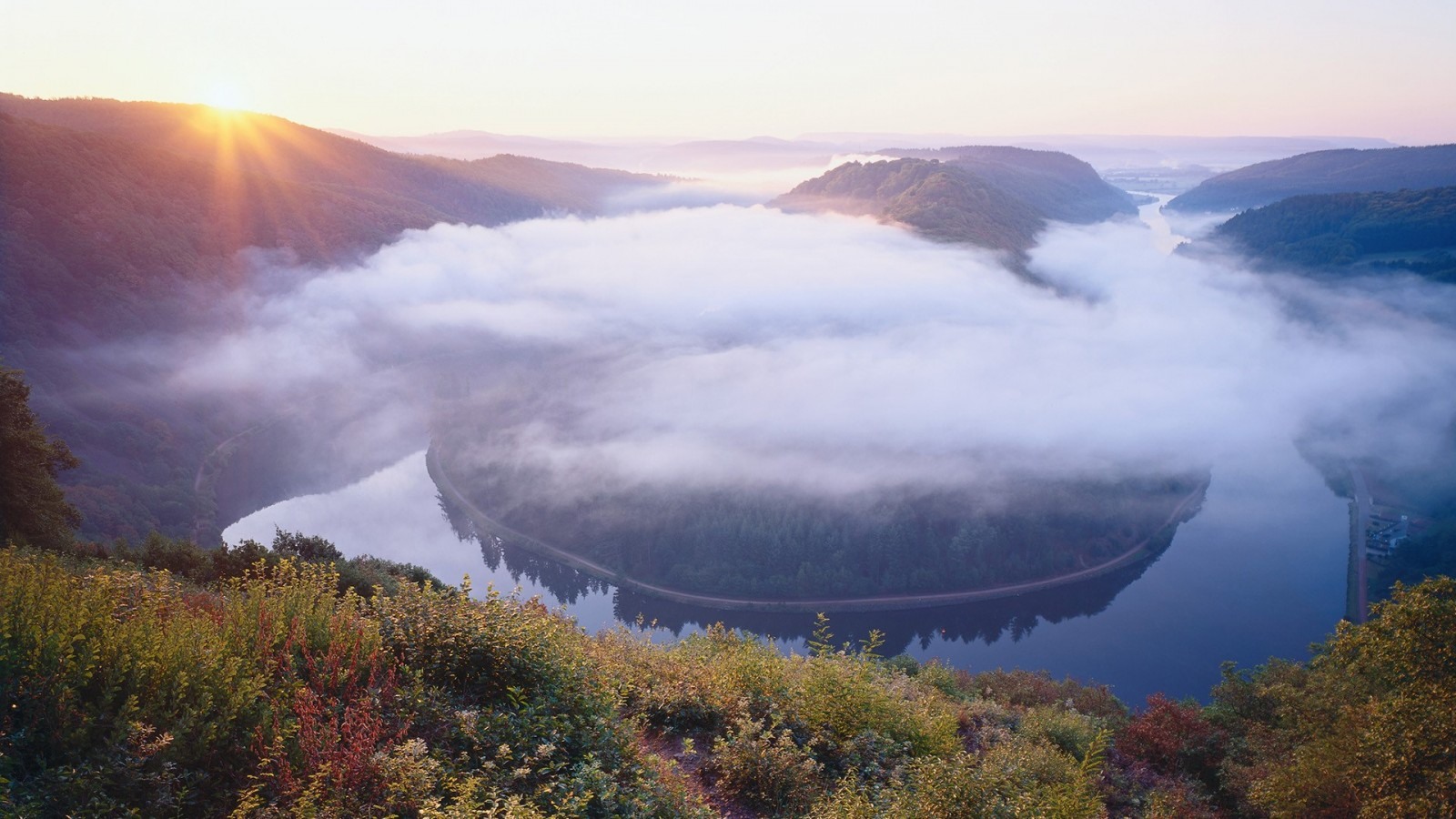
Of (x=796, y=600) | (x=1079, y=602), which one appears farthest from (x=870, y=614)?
(x=1079, y=602)

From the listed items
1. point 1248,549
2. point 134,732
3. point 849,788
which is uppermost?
point 134,732

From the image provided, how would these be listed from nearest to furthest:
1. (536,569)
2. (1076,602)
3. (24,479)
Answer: (24,479) → (536,569) → (1076,602)

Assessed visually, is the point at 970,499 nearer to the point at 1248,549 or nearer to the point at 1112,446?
the point at 1248,549

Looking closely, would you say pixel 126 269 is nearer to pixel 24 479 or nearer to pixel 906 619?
pixel 24 479

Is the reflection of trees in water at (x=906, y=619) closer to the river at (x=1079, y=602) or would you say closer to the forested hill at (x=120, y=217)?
the river at (x=1079, y=602)

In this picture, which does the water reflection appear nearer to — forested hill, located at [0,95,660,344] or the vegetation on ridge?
forested hill, located at [0,95,660,344]

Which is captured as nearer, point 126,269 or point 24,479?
point 24,479

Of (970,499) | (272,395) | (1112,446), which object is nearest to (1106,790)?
(970,499)
